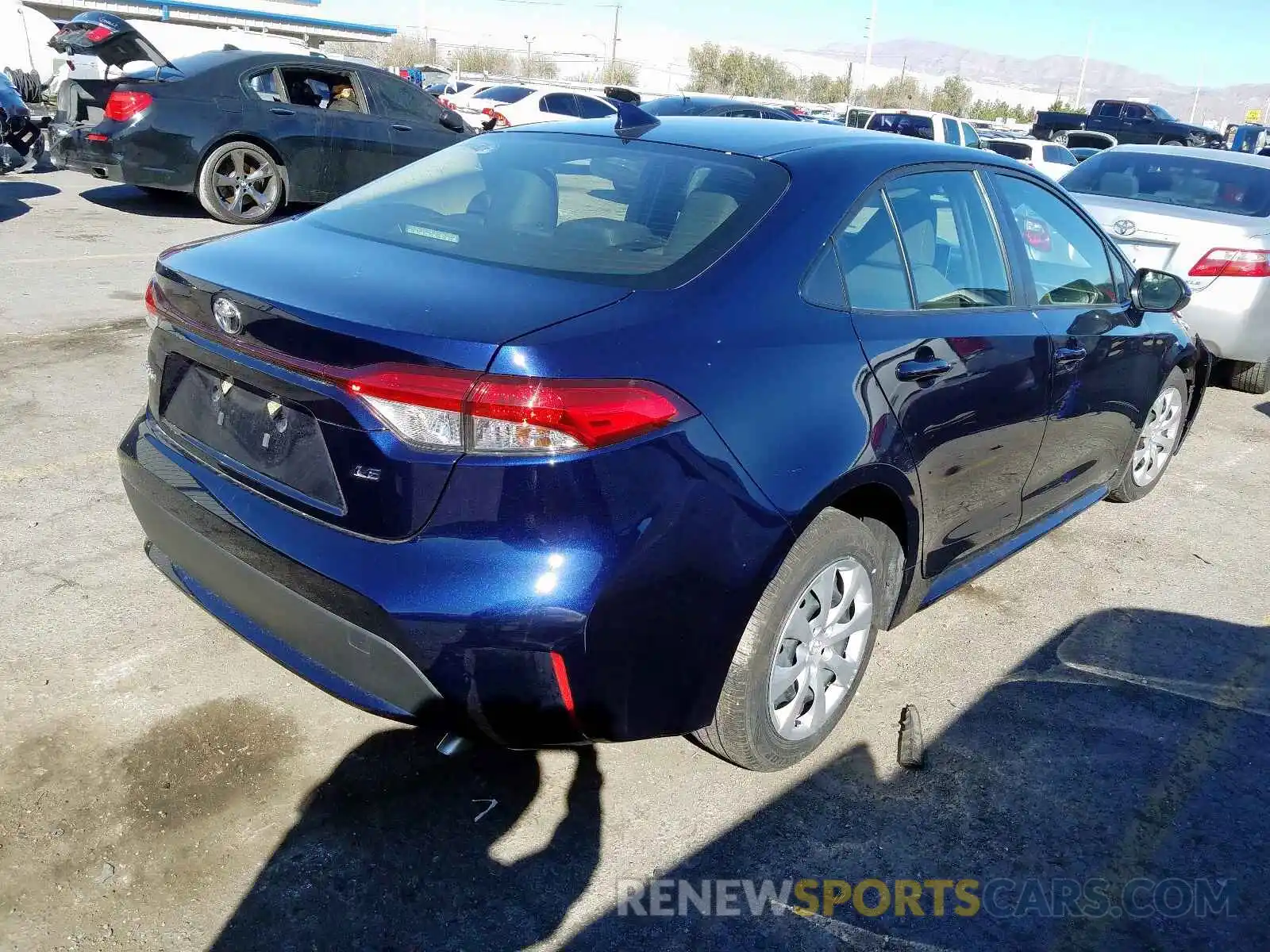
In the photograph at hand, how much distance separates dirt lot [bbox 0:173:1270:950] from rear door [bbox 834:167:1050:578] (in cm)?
58

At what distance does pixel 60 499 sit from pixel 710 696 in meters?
2.94

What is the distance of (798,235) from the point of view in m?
2.67

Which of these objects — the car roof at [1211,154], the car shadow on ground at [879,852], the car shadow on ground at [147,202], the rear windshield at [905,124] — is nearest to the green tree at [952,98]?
the rear windshield at [905,124]

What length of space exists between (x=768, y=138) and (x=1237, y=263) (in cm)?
483

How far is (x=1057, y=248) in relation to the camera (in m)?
3.87

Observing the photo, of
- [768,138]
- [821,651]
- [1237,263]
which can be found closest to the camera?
[821,651]

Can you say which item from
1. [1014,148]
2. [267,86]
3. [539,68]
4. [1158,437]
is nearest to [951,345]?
[1158,437]

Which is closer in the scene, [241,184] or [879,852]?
[879,852]

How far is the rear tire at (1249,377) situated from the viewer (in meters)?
7.32

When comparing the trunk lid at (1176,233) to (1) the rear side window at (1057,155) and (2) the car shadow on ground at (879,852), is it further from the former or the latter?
(1) the rear side window at (1057,155)

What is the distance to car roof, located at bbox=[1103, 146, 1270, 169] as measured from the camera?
7.65 m

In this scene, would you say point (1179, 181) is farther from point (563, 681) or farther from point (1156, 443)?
point (563, 681)

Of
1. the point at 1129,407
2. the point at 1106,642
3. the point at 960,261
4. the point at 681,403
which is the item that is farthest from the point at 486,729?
the point at 1129,407

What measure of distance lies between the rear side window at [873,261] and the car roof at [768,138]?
8.6 inches
